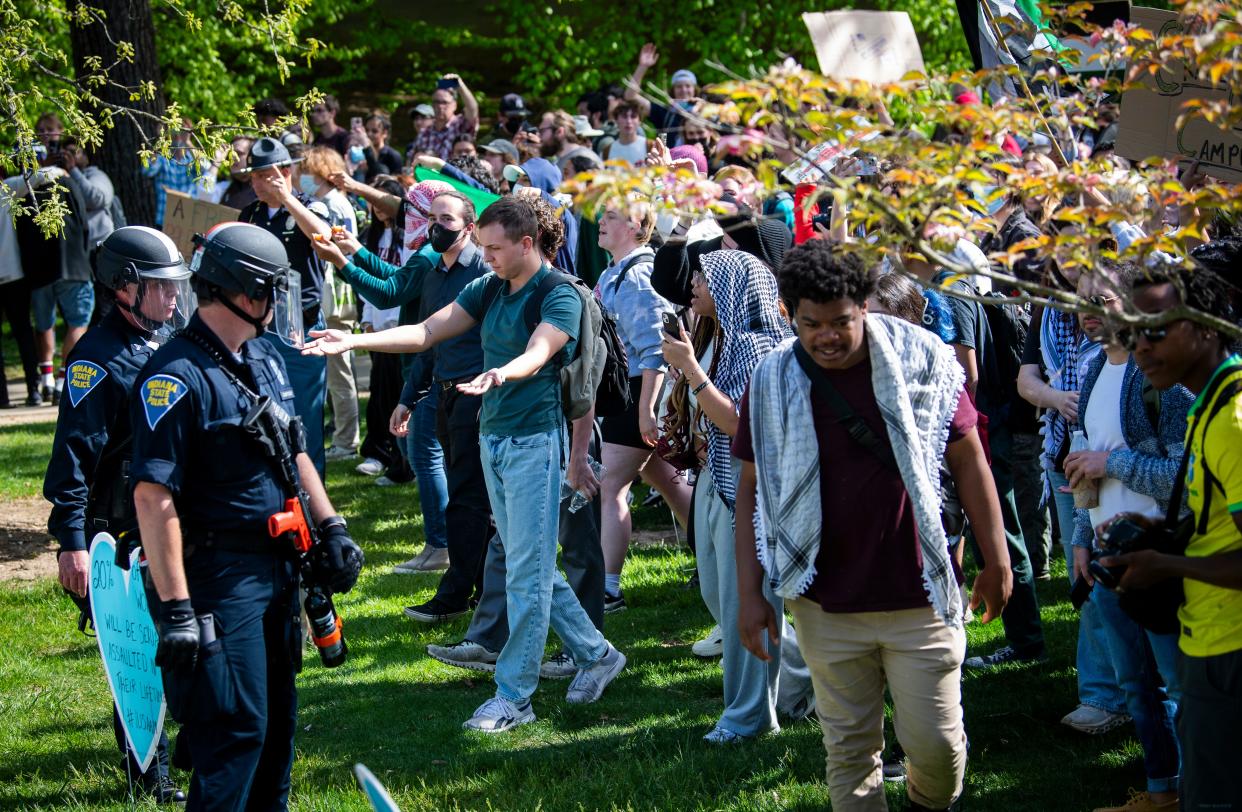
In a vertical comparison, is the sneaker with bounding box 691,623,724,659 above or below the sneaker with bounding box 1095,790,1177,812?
above

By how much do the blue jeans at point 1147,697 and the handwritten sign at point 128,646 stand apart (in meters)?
3.53

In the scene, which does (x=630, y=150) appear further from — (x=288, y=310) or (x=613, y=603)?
(x=613, y=603)

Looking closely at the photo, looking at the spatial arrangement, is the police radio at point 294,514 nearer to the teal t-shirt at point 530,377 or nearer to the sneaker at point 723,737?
the teal t-shirt at point 530,377

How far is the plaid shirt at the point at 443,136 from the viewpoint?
50.4ft

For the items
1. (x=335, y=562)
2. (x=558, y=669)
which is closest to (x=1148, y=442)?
(x=335, y=562)

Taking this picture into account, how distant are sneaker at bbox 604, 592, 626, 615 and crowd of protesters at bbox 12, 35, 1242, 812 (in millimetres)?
14

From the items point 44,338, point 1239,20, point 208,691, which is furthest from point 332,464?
point 1239,20

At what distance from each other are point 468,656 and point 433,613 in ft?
2.69

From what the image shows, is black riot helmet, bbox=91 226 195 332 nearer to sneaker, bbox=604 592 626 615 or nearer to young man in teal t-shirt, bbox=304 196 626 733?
young man in teal t-shirt, bbox=304 196 626 733

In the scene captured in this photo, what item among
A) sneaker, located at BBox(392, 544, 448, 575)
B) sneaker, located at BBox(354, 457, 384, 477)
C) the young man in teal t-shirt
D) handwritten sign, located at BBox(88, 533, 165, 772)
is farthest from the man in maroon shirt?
sneaker, located at BBox(354, 457, 384, 477)

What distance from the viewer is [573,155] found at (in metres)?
11.7

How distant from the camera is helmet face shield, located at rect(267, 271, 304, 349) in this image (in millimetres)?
4414

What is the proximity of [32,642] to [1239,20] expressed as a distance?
6.91 meters

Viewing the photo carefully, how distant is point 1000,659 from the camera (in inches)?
255
